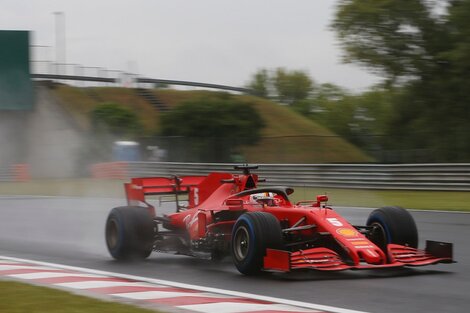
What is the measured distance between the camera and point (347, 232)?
8672 mm

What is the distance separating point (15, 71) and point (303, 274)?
34671 mm

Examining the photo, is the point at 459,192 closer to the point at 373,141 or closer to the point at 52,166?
the point at 373,141

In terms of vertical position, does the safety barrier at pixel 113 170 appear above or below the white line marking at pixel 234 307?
above

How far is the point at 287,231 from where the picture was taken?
348 inches

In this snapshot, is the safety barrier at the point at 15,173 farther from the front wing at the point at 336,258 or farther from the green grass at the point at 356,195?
the front wing at the point at 336,258

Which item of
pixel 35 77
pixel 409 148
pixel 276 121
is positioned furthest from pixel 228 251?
pixel 276 121

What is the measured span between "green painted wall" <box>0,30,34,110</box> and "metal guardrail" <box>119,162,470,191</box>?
20.0 m

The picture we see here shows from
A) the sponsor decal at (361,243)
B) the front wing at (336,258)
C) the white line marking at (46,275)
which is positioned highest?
the sponsor decal at (361,243)

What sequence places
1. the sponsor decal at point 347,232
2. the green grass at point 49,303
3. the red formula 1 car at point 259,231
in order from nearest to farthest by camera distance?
the green grass at point 49,303
the red formula 1 car at point 259,231
the sponsor decal at point 347,232

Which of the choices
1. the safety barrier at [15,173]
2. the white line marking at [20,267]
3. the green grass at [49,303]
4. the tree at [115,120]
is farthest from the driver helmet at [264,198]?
the tree at [115,120]

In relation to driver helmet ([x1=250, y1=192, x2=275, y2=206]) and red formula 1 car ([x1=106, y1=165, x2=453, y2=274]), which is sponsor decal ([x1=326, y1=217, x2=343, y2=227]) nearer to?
red formula 1 car ([x1=106, y1=165, x2=453, y2=274])

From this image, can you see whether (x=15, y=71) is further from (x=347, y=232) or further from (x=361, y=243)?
(x=361, y=243)

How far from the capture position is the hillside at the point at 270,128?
28.2 metres

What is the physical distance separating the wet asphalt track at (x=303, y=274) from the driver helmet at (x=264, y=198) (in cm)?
83
